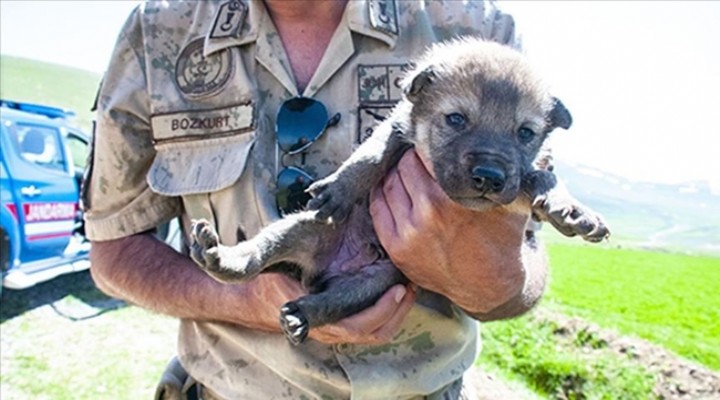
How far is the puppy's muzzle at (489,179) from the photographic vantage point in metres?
1.64

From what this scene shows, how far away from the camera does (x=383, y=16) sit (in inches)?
79.3

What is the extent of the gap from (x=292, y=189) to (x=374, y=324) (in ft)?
1.52

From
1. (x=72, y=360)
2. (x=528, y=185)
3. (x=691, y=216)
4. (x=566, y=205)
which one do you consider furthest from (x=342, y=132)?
(x=72, y=360)

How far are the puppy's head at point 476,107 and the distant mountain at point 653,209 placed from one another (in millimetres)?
162

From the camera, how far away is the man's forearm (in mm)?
1883

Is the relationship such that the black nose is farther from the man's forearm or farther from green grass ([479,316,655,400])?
green grass ([479,316,655,400])

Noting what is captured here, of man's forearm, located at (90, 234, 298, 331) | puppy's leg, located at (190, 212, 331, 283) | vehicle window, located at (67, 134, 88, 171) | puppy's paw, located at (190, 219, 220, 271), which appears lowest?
vehicle window, located at (67, 134, 88, 171)

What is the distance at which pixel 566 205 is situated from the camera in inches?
64.1

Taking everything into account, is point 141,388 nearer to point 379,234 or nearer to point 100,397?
point 100,397

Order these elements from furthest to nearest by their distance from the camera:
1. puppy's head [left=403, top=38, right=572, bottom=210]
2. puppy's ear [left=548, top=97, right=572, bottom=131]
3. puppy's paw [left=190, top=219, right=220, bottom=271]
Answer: puppy's ear [left=548, top=97, right=572, bottom=131] < puppy's head [left=403, top=38, right=572, bottom=210] < puppy's paw [left=190, top=219, right=220, bottom=271]

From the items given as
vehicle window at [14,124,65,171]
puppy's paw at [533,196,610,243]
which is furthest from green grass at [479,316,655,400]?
vehicle window at [14,124,65,171]

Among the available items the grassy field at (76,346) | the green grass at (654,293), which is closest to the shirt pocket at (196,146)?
the green grass at (654,293)

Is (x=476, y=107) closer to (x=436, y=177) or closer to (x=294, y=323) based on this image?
(x=436, y=177)

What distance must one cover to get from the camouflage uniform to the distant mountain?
500mm
